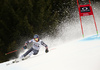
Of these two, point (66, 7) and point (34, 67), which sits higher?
point (66, 7)

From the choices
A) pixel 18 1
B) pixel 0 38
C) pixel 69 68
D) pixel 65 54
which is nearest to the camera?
pixel 69 68

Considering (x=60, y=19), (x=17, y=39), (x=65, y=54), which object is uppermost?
(x=60, y=19)

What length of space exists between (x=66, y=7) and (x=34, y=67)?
1208 centimetres

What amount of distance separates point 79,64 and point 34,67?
1226 mm

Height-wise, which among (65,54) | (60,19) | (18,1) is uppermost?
(18,1)

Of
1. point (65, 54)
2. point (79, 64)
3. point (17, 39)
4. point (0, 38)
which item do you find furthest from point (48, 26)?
point (79, 64)

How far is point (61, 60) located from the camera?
4.65 metres

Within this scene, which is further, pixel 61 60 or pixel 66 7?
pixel 66 7

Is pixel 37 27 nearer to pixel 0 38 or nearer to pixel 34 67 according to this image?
pixel 0 38

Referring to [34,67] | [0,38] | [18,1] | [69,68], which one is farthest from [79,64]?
[18,1]

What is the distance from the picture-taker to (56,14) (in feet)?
46.5

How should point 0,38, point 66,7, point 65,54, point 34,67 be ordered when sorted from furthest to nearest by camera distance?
point 66,7 < point 0,38 < point 65,54 < point 34,67

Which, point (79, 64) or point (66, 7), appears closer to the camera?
point (79, 64)

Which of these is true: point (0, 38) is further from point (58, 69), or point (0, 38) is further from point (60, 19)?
point (58, 69)
